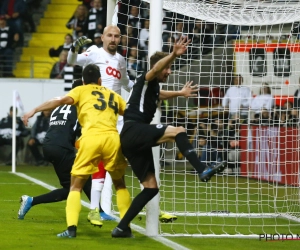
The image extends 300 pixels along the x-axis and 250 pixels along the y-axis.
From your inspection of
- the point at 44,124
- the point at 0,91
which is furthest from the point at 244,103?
the point at 0,91

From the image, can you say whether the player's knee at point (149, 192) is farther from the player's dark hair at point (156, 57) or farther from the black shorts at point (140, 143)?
the player's dark hair at point (156, 57)

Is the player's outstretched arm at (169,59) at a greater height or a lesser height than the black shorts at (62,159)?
greater

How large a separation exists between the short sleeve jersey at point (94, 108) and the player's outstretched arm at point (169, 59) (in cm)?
64

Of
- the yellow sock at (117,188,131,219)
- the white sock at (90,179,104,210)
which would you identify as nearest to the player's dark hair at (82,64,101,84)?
the yellow sock at (117,188,131,219)

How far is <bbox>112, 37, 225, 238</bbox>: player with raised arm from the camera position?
816 centimetres

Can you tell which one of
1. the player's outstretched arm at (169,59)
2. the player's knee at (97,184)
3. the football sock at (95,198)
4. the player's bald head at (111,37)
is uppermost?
the player's bald head at (111,37)

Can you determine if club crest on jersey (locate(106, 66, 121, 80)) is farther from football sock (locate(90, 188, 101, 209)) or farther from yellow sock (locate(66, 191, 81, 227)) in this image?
yellow sock (locate(66, 191, 81, 227))

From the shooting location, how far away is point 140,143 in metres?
8.22

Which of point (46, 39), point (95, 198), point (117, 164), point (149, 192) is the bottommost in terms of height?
point (95, 198)

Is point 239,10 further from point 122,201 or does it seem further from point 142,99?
point 122,201

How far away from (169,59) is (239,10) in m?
3.21

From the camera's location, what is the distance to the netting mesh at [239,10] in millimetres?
10531

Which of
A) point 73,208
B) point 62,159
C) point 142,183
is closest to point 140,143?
point 142,183

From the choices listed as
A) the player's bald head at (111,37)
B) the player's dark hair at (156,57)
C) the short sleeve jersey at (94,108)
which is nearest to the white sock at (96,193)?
the short sleeve jersey at (94,108)
